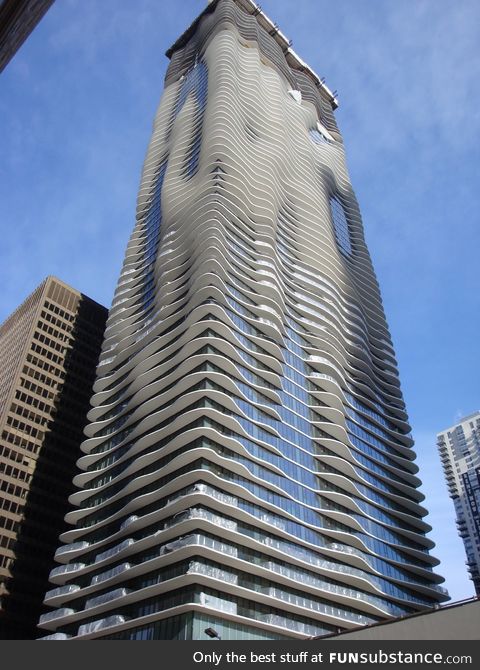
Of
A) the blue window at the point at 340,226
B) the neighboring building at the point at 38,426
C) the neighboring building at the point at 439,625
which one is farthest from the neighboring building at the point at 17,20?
A: the blue window at the point at 340,226

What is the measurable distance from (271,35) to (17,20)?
170 m

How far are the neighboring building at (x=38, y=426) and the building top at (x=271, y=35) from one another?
7926cm

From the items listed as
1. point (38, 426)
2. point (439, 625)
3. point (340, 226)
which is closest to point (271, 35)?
point (340, 226)

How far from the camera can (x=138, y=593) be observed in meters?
63.5

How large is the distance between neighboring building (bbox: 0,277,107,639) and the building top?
79.3 meters

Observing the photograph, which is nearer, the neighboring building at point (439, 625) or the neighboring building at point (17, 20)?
the neighboring building at point (17, 20)

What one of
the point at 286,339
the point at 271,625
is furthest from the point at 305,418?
the point at 271,625

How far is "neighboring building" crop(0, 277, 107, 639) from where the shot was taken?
95.6 m

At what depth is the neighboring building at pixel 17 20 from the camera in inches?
654

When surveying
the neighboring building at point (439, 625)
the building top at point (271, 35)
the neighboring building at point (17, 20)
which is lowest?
the neighboring building at point (439, 625)

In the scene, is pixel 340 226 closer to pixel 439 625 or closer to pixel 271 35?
pixel 271 35

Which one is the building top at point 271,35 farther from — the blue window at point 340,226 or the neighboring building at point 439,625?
the neighboring building at point 439,625

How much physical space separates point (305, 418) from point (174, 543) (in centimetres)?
3213
